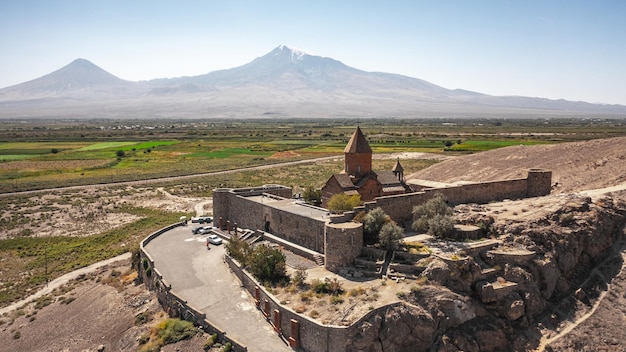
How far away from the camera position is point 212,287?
1032 inches

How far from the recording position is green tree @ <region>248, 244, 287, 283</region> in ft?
80.4

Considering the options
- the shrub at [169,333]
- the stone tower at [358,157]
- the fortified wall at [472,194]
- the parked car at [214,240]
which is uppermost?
the stone tower at [358,157]

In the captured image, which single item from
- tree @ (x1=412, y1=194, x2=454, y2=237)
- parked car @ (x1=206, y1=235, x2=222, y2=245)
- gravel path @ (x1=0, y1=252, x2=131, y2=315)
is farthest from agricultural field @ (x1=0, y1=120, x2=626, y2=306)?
tree @ (x1=412, y1=194, x2=454, y2=237)

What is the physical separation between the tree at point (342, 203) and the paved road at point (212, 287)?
698 centimetres

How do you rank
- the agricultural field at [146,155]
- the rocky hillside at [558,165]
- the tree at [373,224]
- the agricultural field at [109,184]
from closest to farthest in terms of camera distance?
the tree at [373,224], the rocky hillside at [558,165], the agricultural field at [109,184], the agricultural field at [146,155]

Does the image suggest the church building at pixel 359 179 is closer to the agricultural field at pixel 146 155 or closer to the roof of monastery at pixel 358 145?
the roof of monastery at pixel 358 145

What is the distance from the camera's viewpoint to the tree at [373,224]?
25.2 metres

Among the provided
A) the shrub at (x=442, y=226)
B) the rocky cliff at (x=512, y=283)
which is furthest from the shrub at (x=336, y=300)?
the shrub at (x=442, y=226)

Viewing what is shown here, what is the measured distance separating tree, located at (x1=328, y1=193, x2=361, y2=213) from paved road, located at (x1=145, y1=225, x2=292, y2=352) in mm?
6978

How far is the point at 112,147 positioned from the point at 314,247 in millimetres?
89611

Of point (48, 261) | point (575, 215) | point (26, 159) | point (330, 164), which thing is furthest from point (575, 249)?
point (26, 159)

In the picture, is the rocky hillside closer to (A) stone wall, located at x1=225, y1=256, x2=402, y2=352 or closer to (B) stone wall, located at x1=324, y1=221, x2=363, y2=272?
(B) stone wall, located at x1=324, y1=221, x2=363, y2=272

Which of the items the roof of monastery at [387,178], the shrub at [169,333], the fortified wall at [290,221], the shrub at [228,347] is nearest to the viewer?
the shrub at [228,347]

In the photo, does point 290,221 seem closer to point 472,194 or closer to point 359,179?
point 359,179
